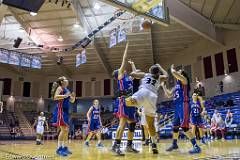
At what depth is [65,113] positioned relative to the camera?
5.92 m

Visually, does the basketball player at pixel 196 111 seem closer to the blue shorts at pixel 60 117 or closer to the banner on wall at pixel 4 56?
the blue shorts at pixel 60 117

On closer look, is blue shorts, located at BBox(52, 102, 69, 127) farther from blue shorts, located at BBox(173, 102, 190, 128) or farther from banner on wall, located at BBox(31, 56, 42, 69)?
banner on wall, located at BBox(31, 56, 42, 69)

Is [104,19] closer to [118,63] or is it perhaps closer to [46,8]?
[46,8]

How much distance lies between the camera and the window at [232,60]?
74.6 feet

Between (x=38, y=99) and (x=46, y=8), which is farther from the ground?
(x=46, y=8)

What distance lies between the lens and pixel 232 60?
75.5ft

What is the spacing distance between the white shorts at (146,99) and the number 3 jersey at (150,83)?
3.8 inches

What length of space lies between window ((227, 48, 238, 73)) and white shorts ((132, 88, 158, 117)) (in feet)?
65.4

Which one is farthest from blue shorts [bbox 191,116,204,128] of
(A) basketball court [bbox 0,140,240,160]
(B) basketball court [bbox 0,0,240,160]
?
(B) basketball court [bbox 0,0,240,160]

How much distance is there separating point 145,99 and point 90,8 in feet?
52.8

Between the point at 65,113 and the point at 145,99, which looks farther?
the point at 65,113

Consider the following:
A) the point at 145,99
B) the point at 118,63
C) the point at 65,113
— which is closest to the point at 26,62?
the point at 118,63

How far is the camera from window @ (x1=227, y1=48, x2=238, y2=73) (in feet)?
74.6

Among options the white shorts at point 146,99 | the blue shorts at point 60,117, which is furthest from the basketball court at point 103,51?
the white shorts at point 146,99
